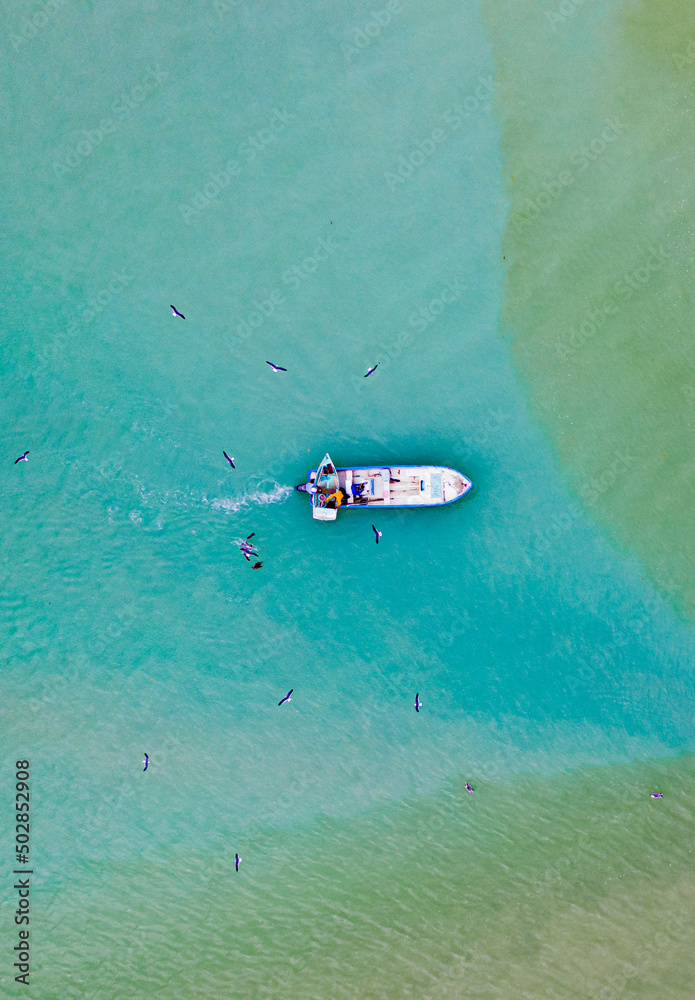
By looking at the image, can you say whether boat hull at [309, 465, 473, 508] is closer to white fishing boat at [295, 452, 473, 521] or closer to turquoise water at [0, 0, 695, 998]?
white fishing boat at [295, 452, 473, 521]

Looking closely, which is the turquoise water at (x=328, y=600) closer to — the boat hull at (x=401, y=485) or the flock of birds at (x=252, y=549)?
the flock of birds at (x=252, y=549)

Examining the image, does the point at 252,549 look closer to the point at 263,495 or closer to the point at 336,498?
the point at 263,495

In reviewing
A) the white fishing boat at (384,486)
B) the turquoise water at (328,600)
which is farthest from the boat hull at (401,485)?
the turquoise water at (328,600)

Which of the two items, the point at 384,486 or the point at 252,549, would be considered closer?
the point at 384,486

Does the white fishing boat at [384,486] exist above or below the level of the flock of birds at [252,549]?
above

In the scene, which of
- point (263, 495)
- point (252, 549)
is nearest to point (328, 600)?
point (252, 549)

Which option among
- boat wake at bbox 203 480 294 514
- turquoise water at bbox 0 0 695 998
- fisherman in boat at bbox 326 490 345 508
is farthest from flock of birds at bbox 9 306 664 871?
fisherman in boat at bbox 326 490 345 508
